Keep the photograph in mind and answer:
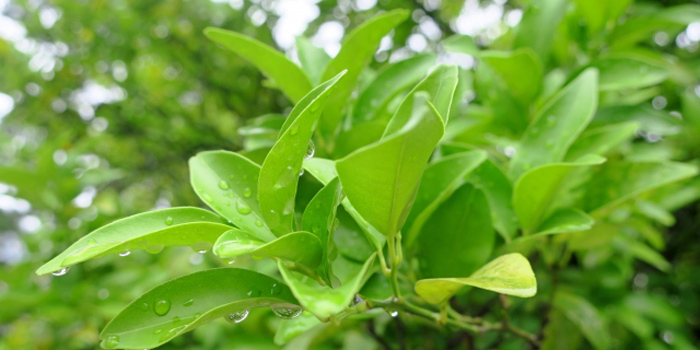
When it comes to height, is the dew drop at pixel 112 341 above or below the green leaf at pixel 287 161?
below

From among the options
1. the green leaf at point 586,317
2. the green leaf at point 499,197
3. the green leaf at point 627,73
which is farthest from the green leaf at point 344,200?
the green leaf at point 586,317

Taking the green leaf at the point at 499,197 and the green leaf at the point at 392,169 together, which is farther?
the green leaf at the point at 499,197

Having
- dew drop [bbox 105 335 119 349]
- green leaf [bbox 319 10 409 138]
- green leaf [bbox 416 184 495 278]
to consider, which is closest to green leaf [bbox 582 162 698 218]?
green leaf [bbox 416 184 495 278]

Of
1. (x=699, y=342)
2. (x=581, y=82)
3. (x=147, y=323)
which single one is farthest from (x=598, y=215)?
(x=699, y=342)

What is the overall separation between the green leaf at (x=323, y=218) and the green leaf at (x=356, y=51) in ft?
0.71

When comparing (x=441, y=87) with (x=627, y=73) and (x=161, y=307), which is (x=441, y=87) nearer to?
(x=161, y=307)

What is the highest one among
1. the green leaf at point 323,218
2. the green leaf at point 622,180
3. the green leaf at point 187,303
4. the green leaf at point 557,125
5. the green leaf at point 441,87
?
the green leaf at point 441,87

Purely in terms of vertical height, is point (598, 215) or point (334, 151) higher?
point (334, 151)

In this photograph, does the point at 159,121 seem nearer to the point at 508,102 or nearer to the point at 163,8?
the point at 163,8

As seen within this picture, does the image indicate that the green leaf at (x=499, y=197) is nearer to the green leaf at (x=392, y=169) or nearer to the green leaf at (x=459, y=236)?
the green leaf at (x=459, y=236)

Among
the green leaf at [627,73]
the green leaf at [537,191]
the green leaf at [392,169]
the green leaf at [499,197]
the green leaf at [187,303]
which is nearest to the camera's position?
the green leaf at [392,169]

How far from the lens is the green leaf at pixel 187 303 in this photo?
0.41 meters

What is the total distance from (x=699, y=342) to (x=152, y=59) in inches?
95.4

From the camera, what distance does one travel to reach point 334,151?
688 mm
